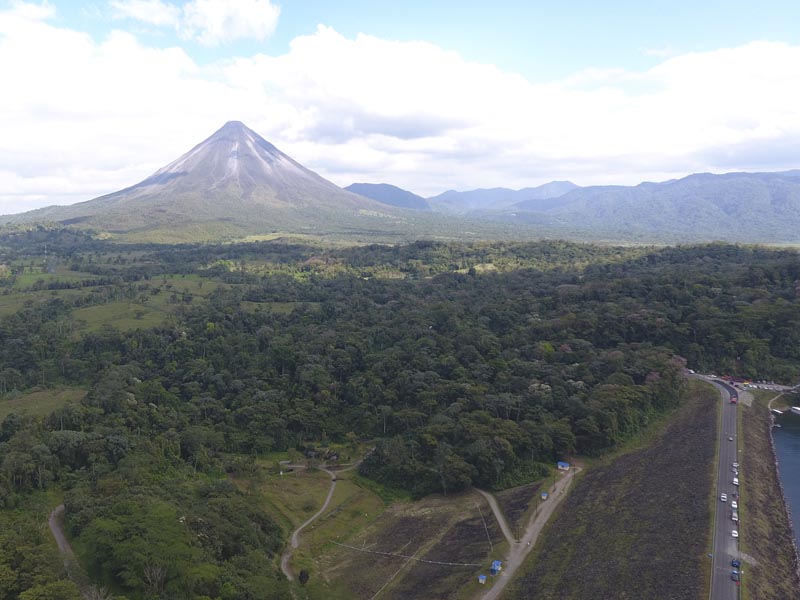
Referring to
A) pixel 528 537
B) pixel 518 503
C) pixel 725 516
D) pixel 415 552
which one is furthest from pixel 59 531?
pixel 725 516

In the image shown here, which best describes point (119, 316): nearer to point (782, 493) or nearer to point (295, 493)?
point (295, 493)

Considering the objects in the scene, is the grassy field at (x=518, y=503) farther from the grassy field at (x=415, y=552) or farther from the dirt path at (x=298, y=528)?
the dirt path at (x=298, y=528)

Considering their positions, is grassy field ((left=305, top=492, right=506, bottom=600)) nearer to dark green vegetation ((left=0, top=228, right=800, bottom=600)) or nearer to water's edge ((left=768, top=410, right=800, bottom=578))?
dark green vegetation ((left=0, top=228, right=800, bottom=600))

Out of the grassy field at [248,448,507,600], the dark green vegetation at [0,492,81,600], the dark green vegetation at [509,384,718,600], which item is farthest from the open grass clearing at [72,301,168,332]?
the dark green vegetation at [509,384,718,600]

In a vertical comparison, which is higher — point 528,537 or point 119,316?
point 119,316

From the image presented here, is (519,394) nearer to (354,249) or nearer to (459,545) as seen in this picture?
(459,545)

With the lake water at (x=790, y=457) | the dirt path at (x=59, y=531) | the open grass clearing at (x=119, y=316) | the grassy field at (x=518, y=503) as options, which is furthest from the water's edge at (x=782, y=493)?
the open grass clearing at (x=119, y=316)
